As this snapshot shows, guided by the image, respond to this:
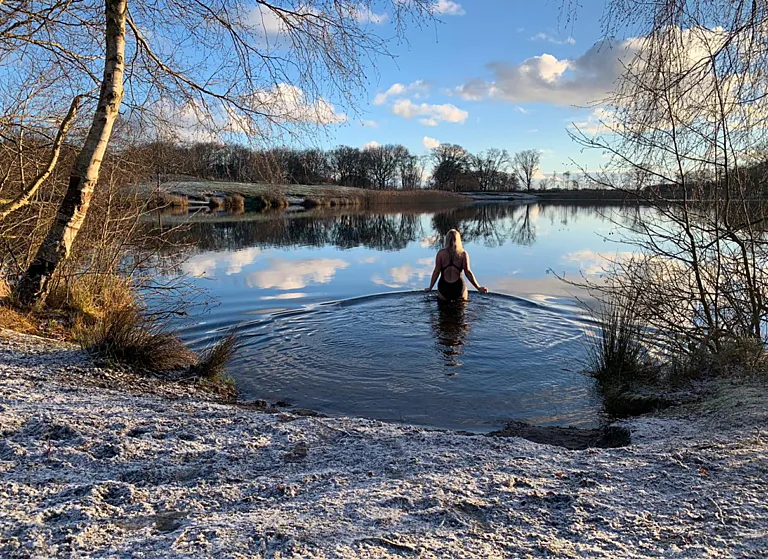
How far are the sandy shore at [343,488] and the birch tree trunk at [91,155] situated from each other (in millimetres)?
3074

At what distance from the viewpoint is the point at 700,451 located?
3.27 meters

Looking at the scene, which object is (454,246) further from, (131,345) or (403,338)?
(131,345)

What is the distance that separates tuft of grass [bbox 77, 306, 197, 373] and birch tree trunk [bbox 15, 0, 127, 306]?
1507 mm

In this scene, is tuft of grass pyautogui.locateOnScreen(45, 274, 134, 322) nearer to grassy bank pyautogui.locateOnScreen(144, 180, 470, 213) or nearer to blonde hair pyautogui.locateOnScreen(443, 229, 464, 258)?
blonde hair pyautogui.locateOnScreen(443, 229, 464, 258)

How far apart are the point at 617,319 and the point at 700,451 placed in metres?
3.39

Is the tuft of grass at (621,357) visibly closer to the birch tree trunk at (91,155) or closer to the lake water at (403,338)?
the lake water at (403,338)

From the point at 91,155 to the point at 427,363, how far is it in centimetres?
526

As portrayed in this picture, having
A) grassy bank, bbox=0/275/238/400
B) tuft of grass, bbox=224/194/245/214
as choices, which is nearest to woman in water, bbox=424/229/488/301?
grassy bank, bbox=0/275/238/400

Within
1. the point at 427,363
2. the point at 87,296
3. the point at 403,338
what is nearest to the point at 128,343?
the point at 87,296

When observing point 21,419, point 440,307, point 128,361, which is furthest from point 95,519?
point 440,307

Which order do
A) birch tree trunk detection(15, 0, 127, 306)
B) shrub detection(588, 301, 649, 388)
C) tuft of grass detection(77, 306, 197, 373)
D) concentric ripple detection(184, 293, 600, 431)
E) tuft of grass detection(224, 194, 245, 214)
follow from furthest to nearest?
tuft of grass detection(224, 194, 245, 214)
birch tree trunk detection(15, 0, 127, 306)
shrub detection(588, 301, 649, 388)
concentric ripple detection(184, 293, 600, 431)
tuft of grass detection(77, 306, 197, 373)

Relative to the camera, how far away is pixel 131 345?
17.6 feet

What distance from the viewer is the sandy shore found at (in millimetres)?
2182

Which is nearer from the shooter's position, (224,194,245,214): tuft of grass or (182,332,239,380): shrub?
(182,332,239,380): shrub
